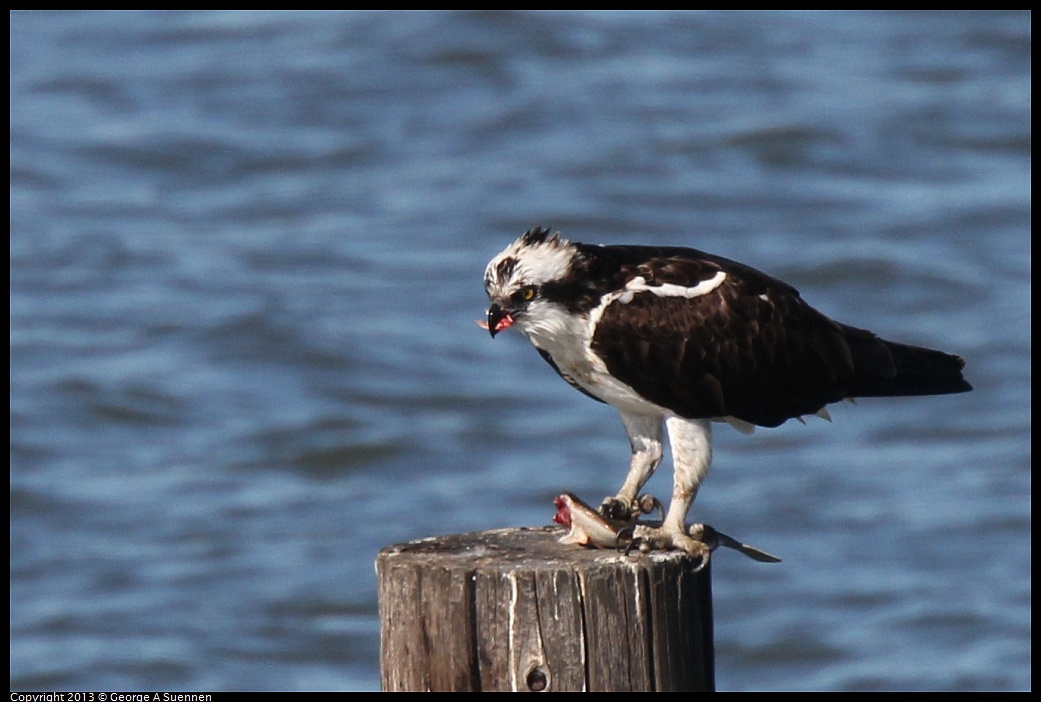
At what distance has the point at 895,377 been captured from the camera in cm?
800

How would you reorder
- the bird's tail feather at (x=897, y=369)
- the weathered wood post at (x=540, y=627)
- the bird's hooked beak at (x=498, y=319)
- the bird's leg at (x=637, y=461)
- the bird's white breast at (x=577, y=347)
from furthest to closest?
the bird's tail feather at (x=897, y=369)
the bird's leg at (x=637, y=461)
the bird's white breast at (x=577, y=347)
the bird's hooked beak at (x=498, y=319)
the weathered wood post at (x=540, y=627)

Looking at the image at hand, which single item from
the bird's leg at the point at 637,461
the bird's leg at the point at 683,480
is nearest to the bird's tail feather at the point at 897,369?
the bird's leg at the point at 683,480

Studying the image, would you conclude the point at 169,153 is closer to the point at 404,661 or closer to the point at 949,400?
the point at 949,400

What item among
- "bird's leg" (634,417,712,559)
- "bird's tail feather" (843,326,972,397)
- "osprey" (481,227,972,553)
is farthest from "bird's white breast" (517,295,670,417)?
"bird's tail feather" (843,326,972,397)

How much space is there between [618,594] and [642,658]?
23 cm

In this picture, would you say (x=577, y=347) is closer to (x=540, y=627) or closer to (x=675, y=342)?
(x=675, y=342)

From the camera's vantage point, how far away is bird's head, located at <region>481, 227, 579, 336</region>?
7.14 m

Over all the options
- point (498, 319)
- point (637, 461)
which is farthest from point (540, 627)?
point (637, 461)

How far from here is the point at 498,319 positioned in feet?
23.5

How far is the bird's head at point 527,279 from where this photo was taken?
7.14 metres

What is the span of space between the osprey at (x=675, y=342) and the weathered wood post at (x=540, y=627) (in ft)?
3.20

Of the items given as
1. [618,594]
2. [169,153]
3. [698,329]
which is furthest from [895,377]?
[169,153]

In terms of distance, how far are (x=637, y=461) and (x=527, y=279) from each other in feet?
3.84

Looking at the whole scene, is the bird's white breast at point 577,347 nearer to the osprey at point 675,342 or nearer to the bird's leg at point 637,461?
the osprey at point 675,342
